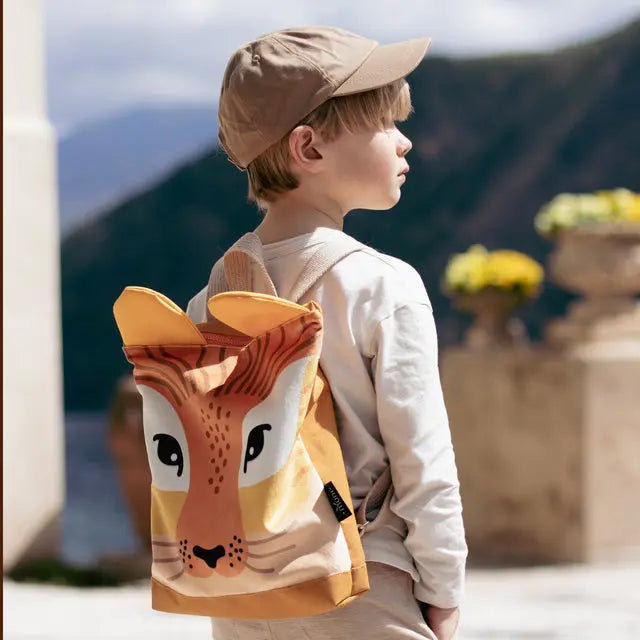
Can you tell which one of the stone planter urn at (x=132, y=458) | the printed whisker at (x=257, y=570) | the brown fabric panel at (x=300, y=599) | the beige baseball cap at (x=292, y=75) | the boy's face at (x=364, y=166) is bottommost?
the stone planter urn at (x=132, y=458)

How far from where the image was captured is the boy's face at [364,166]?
140 cm

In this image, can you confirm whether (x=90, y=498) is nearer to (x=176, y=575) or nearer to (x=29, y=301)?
(x=29, y=301)

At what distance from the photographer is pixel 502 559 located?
601 centimetres

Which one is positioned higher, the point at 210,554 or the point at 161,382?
the point at 161,382

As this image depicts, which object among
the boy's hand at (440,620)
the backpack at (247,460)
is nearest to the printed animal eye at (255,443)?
the backpack at (247,460)

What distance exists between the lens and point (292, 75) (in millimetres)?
1369

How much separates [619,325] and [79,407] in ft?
37.1

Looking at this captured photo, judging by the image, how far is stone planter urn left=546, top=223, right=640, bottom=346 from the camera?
19.1 ft

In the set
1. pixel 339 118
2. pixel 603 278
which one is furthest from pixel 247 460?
pixel 603 278

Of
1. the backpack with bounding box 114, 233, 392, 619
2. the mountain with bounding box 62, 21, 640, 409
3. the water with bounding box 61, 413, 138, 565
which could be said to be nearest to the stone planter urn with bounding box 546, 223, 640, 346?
the backpack with bounding box 114, 233, 392, 619

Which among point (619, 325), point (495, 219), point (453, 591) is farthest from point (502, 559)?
point (495, 219)

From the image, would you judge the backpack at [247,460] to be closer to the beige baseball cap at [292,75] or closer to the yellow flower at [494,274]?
the beige baseball cap at [292,75]

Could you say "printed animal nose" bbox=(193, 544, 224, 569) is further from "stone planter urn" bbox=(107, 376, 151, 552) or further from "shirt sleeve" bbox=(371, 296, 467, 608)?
"stone planter urn" bbox=(107, 376, 151, 552)

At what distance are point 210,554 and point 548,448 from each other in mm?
4790
